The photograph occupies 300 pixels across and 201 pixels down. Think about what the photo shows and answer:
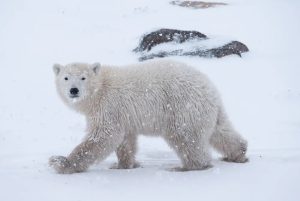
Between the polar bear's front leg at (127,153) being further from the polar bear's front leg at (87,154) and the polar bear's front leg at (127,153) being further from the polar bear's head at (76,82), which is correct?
the polar bear's head at (76,82)

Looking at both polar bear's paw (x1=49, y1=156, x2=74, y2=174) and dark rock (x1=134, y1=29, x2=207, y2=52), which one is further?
dark rock (x1=134, y1=29, x2=207, y2=52)

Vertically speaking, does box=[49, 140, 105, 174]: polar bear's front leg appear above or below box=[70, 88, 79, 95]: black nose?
below

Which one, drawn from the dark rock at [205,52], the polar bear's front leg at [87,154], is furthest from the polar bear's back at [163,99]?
the dark rock at [205,52]

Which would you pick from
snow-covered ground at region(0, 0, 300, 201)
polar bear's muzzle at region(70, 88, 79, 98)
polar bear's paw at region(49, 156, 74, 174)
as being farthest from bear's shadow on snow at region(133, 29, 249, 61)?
polar bear's paw at region(49, 156, 74, 174)

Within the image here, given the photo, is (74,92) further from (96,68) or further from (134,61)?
(134,61)

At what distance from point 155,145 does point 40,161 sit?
2.02 m

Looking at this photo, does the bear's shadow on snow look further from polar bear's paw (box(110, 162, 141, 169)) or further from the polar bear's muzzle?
the polar bear's muzzle

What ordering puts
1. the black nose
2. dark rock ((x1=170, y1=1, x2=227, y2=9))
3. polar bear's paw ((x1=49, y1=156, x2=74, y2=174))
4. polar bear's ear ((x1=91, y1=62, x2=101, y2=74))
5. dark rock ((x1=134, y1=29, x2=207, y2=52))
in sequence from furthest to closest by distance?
dark rock ((x1=170, y1=1, x2=227, y2=9)), dark rock ((x1=134, y1=29, x2=207, y2=52)), polar bear's ear ((x1=91, y1=62, x2=101, y2=74)), the black nose, polar bear's paw ((x1=49, y1=156, x2=74, y2=174))

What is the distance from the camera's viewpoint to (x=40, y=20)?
18.0 metres

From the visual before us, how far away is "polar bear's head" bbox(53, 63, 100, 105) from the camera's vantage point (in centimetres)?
668

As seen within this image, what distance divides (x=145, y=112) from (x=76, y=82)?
98cm

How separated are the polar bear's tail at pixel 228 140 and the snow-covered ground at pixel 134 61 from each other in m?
0.23

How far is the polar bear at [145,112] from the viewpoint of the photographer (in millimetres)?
6535

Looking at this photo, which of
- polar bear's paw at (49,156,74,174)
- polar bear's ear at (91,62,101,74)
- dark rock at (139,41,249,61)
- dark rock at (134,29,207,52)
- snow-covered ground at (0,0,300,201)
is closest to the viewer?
snow-covered ground at (0,0,300,201)
